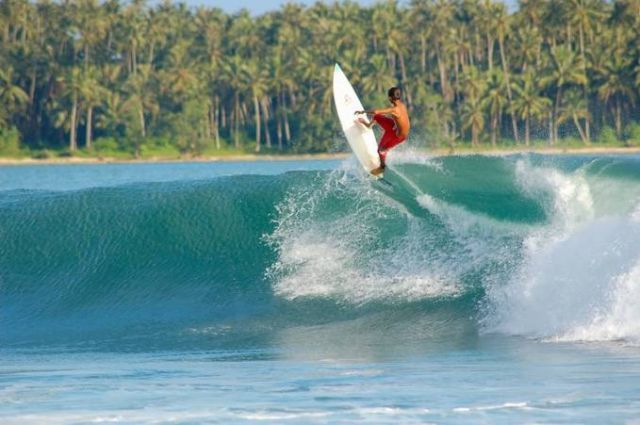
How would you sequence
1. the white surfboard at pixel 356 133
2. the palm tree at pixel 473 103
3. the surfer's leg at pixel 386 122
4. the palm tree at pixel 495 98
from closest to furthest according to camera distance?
the surfer's leg at pixel 386 122, the white surfboard at pixel 356 133, the palm tree at pixel 473 103, the palm tree at pixel 495 98

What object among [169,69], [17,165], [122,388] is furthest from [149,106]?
[122,388]

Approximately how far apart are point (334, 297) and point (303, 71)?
242 feet

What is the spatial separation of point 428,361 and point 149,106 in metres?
76.7

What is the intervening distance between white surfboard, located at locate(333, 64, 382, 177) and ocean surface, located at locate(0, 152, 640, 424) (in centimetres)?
63

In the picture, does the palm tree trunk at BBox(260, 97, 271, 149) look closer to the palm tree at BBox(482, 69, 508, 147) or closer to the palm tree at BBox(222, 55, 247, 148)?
the palm tree at BBox(222, 55, 247, 148)

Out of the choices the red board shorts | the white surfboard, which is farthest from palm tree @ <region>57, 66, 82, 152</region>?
the red board shorts

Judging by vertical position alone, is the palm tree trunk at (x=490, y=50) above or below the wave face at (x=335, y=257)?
above

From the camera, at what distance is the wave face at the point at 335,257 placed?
1182cm

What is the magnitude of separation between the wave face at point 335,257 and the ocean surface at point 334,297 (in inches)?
1.2

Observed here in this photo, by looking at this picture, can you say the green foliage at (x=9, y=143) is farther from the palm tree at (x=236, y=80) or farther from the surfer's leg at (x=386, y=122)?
the surfer's leg at (x=386, y=122)

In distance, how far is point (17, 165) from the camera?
78688 millimetres

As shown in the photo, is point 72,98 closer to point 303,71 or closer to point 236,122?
point 236,122

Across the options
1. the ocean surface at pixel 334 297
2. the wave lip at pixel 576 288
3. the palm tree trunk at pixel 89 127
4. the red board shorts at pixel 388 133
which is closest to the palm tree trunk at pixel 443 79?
the palm tree trunk at pixel 89 127

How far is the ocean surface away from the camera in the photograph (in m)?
8.52
